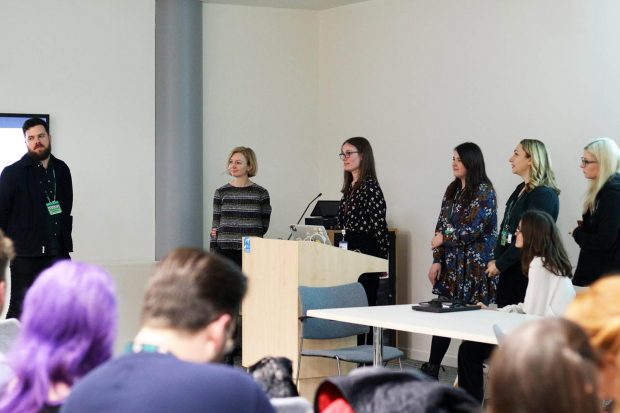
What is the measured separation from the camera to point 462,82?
7977mm

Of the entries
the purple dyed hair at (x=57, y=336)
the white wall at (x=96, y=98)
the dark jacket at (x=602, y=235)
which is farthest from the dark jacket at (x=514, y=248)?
the purple dyed hair at (x=57, y=336)

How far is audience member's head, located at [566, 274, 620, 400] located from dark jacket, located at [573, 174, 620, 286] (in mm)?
4379

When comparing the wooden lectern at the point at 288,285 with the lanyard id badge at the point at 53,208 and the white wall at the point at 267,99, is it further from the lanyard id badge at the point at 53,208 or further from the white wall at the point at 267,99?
the white wall at the point at 267,99

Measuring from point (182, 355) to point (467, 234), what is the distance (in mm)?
4916

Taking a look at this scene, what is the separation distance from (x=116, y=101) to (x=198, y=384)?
22.8ft

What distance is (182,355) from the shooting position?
1903 millimetres

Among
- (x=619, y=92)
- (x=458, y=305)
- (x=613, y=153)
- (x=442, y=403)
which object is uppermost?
(x=619, y=92)

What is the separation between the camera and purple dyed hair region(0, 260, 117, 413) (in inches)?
74.5

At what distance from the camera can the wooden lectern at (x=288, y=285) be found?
20.2 ft

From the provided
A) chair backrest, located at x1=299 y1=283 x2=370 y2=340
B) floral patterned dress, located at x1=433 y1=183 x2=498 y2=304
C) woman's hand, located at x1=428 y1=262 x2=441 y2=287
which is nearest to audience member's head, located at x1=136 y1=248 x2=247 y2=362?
chair backrest, located at x1=299 y1=283 x2=370 y2=340

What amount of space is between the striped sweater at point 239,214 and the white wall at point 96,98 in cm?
137

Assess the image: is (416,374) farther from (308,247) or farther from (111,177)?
(111,177)

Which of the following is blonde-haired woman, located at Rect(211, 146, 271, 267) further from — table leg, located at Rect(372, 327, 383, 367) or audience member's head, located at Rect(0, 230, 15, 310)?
audience member's head, located at Rect(0, 230, 15, 310)

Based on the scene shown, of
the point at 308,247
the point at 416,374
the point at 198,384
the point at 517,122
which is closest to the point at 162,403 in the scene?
the point at 198,384
